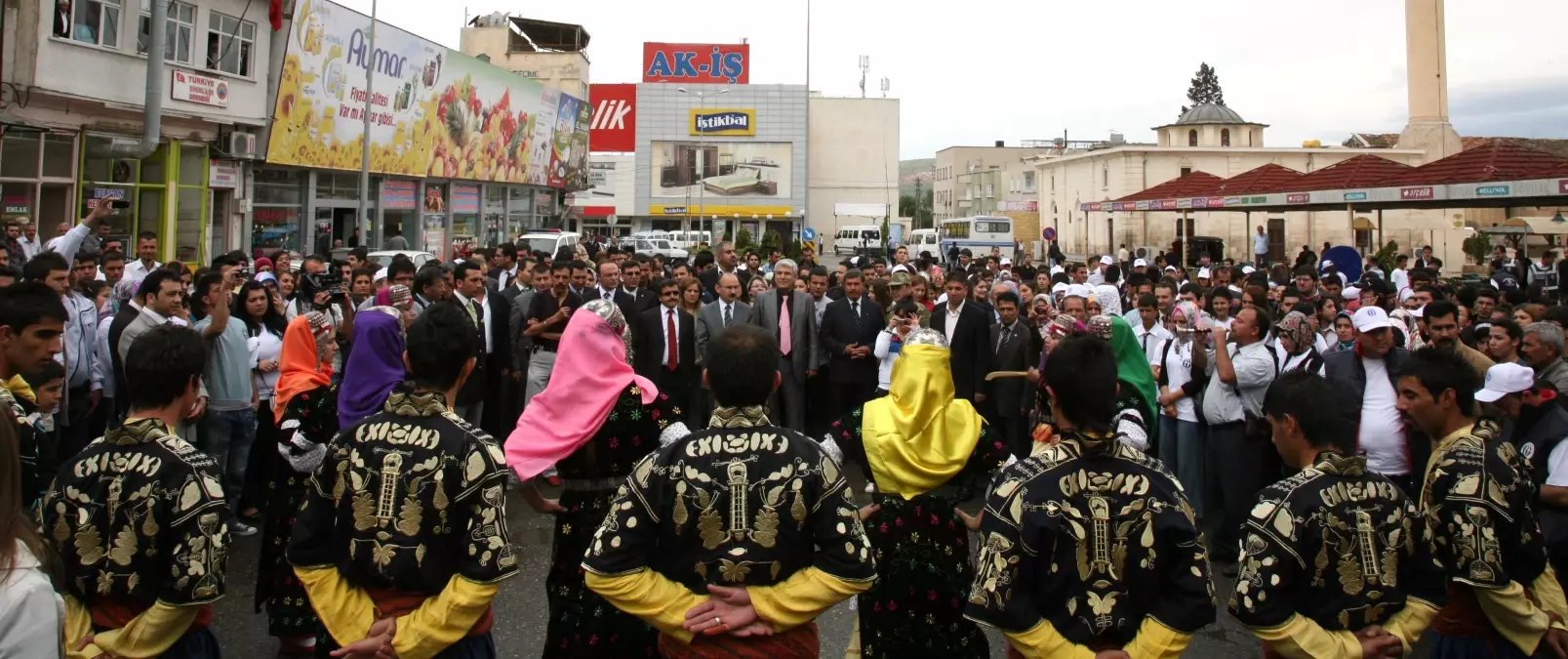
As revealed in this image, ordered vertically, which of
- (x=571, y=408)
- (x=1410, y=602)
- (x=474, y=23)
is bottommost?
(x=1410, y=602)

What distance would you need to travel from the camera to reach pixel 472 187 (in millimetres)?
33938

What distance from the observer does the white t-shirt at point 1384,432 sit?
222 inches

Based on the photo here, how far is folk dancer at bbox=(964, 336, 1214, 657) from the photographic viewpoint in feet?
8.90

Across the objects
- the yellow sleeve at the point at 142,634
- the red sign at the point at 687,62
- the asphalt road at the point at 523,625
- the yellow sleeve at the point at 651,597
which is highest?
the red sign at the point at 687,62

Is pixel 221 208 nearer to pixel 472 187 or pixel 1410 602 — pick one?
pixel 472 187

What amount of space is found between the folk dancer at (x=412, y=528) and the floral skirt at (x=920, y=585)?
148 cm

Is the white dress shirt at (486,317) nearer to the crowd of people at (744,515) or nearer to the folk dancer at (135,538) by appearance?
the crowd of people at (744,515)

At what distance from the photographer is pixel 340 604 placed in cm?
292

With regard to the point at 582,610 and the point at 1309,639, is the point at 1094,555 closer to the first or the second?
the point at 1309,639

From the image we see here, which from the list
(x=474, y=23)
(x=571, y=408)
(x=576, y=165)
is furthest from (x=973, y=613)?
(x=474, y=23)

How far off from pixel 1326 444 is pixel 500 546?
92.4 inches

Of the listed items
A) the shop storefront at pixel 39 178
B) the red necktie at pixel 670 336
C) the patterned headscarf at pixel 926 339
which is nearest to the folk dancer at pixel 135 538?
the patterned headscarf at pixel 926 339

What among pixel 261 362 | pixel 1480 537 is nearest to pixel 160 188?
pixel 261 362

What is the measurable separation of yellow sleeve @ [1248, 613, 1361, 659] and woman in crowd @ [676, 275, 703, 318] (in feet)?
22.2
